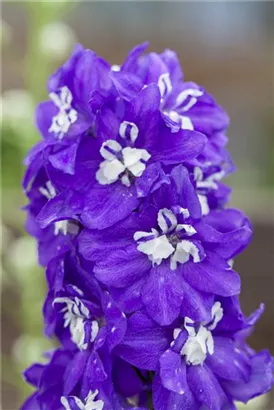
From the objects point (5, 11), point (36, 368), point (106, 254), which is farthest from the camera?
point (5, 11)

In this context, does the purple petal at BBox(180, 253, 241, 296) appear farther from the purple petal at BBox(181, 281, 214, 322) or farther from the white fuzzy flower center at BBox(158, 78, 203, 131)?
the white fuzzy flower center at BBox(158, 78, 203, 131)

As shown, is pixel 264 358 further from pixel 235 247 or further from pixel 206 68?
pixel 206 68

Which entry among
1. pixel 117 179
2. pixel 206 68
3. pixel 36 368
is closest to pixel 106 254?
pixel 117 179

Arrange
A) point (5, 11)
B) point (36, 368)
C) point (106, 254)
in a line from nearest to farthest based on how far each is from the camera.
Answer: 1. point (106, 254)
2. point (36, 368)
3. point (5, 11)

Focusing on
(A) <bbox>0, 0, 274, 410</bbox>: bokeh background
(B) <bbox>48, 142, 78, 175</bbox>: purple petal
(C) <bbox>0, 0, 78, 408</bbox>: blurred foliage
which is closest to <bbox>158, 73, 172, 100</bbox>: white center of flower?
(B) <bbox>48, 142, 78, 175</bbox>: purple petal

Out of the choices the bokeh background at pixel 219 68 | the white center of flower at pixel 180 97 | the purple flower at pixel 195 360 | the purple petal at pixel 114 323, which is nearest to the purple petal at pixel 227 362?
the purple flower at pixel 195 360

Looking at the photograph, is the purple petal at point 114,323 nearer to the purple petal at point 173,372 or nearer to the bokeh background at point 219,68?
the purple petal at point 173,372
